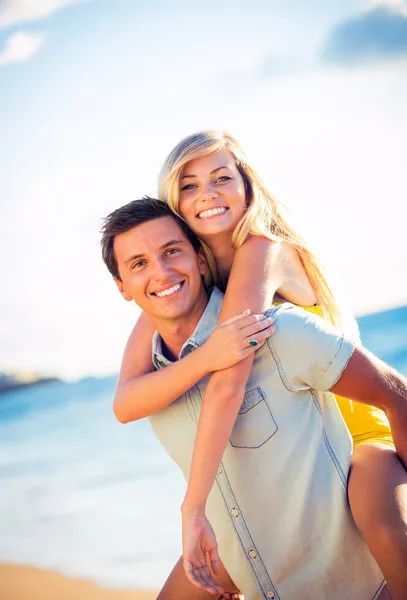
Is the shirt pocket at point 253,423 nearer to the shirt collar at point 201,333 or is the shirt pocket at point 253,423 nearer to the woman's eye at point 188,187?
the shirt collar at point 201,333

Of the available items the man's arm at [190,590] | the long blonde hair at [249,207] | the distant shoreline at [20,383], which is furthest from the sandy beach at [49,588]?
the distant shoreline at [20,383]

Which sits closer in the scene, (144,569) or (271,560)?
(271,560)

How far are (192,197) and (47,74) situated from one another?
34.5ft

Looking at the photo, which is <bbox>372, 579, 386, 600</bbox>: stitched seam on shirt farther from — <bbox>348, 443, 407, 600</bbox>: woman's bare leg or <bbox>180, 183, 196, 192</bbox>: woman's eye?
<bbox>180, 183, 196, 192</bbox>: woman's eye

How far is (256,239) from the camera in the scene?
10.2 feet

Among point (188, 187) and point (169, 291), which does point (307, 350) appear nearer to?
point (169, 291)

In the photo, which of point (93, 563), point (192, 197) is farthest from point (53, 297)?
point (192, 197)

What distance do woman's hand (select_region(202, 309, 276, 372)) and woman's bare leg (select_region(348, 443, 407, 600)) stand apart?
526 mm

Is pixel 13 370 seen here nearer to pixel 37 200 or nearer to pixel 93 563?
pixel 37 200

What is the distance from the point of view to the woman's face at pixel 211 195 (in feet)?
10.3

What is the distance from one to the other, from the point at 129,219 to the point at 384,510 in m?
1.32

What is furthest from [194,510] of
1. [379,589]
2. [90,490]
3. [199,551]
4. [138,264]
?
[90,490]

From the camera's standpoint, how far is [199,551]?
2449 mm

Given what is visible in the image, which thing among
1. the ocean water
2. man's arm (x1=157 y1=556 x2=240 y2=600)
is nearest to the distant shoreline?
the ocean water
